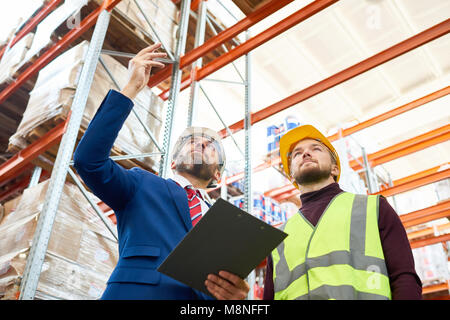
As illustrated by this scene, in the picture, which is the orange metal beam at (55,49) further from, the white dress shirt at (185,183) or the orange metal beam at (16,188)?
the white dress shirt at (185,183)

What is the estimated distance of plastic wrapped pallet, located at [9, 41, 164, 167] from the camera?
444 centimetres

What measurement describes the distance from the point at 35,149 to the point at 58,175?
1.54 meters

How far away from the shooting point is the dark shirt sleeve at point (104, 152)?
1558 millimetres

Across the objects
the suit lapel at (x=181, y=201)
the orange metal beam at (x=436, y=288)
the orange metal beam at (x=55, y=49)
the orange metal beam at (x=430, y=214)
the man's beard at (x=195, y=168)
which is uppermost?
the orange metal beam at (x=55, y=49)

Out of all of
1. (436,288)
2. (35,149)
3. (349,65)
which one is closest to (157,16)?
(35,149)

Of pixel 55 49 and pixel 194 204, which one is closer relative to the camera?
pixel 194 204

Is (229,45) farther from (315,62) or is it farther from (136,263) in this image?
(136,263)

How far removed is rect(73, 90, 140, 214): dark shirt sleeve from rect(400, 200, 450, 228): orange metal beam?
7082mm

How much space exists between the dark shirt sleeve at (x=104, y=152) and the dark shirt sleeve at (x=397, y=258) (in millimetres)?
1151

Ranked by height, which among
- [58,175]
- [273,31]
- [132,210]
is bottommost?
[132,210]

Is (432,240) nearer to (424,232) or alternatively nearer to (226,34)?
(424,232)

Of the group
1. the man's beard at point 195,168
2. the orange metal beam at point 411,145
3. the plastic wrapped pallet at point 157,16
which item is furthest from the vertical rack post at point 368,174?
the man's beard at point 195,168

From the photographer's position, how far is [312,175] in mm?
2291
